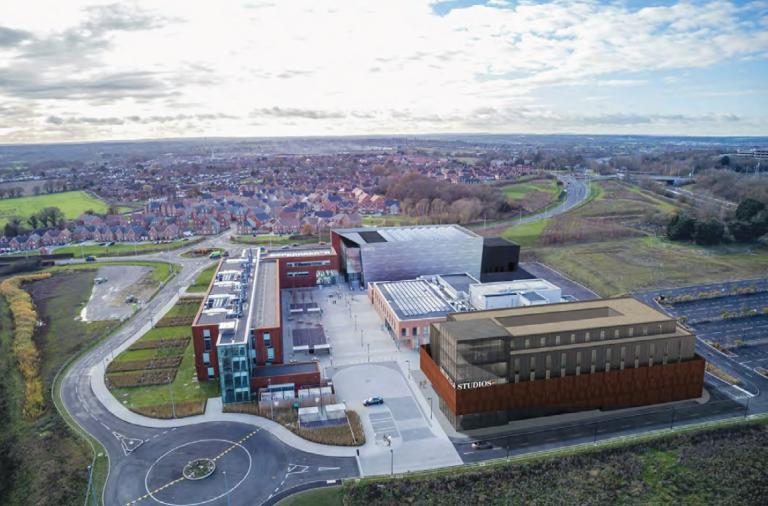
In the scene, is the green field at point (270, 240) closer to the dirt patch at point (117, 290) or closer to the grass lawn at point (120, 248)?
the grass lawn at point (120, 248)

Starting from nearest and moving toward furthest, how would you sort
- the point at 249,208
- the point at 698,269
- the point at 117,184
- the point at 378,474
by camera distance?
the point at 378,474 < the point at 698,269 < the point at 249,208 < the point at 117,184

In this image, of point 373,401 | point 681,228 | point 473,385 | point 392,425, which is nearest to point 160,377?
point 373,401

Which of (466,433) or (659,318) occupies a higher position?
(659,318)

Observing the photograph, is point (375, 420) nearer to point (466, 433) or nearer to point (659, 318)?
point (466, 433)

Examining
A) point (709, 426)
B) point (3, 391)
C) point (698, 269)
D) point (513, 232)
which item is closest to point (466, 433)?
point (709, 426)

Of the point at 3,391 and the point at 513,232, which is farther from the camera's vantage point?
the point at 513,232

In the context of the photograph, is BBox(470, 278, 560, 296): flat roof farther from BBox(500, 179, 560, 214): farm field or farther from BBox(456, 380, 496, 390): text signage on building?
BBox(500, 179, 560, 214): farm field

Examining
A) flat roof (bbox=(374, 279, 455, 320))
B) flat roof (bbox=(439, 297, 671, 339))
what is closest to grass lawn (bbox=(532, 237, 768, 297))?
flat roof (bbox=(439, 297, 671, 339))

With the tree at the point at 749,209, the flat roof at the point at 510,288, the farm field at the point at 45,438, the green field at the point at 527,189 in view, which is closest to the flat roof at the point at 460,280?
the flat roof at the point at 510,288
